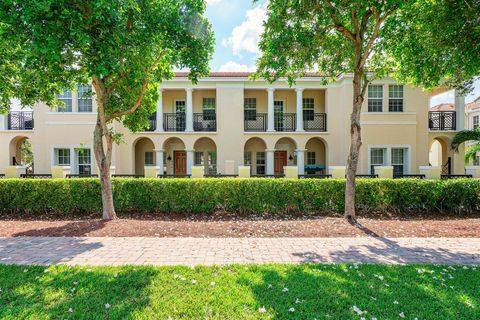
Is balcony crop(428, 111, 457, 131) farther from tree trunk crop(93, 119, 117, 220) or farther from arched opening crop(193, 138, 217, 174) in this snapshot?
tree trunk crop(93, 119, 117, 220)

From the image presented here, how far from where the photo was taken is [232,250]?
4969 mm

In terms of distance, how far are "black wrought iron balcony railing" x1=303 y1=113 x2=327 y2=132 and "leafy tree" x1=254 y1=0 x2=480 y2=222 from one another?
892 cm

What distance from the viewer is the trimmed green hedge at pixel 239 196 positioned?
26.7 ft

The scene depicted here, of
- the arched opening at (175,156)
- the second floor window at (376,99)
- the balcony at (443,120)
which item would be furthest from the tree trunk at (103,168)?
the balcony at (443,120)

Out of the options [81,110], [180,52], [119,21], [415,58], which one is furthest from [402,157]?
[81,110]

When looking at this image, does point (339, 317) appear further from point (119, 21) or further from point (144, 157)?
point (144, 157)

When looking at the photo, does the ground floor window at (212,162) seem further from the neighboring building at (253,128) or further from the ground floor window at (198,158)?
the ground floor window at (198,158)

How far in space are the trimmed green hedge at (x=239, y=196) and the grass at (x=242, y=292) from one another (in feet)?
13.4

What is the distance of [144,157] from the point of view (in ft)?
59.7

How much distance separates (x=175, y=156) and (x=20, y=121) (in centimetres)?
1057

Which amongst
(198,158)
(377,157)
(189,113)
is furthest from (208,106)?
(377,157)

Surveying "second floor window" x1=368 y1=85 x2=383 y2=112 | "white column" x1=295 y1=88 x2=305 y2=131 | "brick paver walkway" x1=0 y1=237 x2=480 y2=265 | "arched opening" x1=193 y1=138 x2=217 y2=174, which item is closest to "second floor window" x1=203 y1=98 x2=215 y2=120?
"arched opening" x1=193 y1=138 x2=217 y2=174

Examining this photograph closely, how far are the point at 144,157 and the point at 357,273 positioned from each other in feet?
56.1

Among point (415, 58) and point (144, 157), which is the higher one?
point (415, 58)
